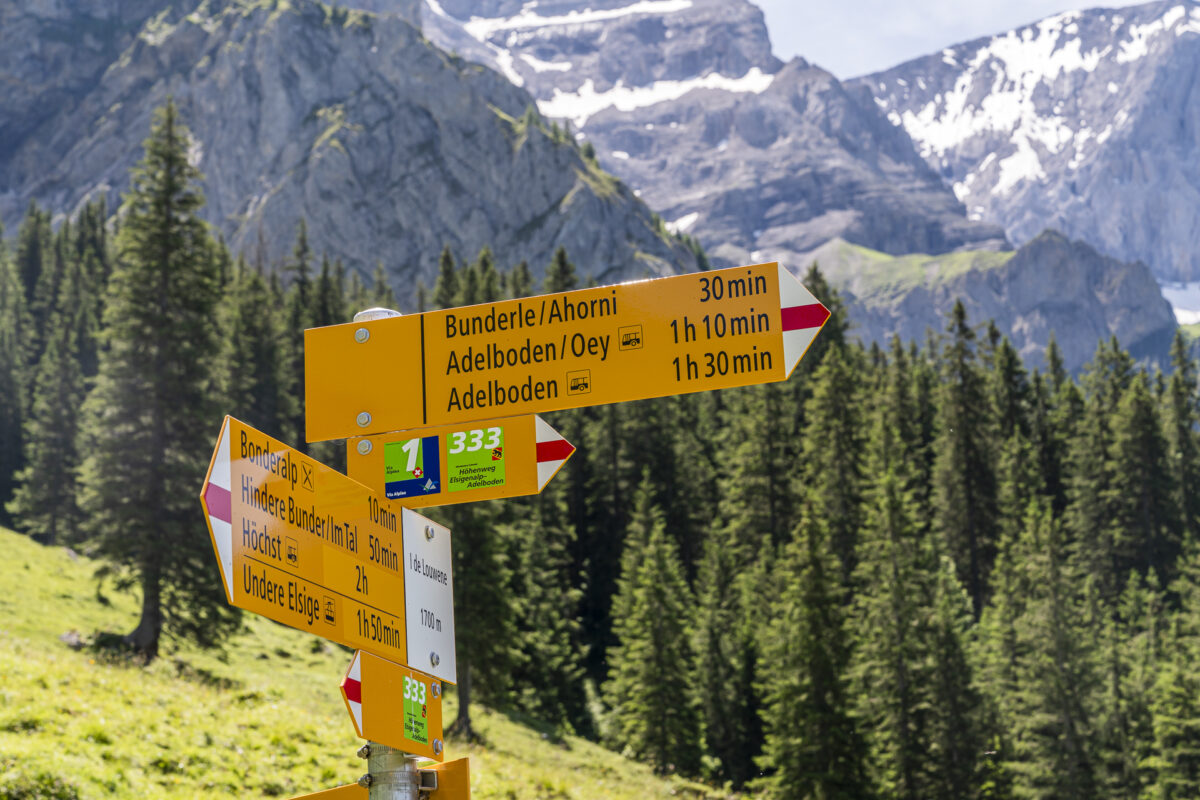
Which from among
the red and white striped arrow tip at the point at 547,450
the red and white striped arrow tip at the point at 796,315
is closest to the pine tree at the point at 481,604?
the red and white striped arrow tip at the point at 547,450

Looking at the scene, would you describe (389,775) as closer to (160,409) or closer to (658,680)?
(160,409)

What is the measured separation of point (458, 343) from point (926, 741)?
137 ft

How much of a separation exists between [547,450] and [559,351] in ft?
1.62

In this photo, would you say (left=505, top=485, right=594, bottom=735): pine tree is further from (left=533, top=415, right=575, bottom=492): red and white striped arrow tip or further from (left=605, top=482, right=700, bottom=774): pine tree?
(left=533, top=415, right=575, bottom=492): red and white striped arrow tip

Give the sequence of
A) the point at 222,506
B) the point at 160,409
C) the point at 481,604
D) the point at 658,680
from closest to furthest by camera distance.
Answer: the point at 222,506
the point at 160,409
the point at 481,604
the point at 658,680

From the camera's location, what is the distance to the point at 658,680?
47875 mm

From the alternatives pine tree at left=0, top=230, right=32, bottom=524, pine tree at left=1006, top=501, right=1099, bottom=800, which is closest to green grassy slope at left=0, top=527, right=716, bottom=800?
pine tree at left=1006, top=501, right=1099, bottom=800

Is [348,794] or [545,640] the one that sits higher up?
[348,794]

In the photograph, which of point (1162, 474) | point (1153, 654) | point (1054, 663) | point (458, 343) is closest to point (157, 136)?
point (458, 343)

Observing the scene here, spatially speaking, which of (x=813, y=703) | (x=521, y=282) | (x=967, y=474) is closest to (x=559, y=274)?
(x=521, y=282)

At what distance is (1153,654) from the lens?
51906 mm

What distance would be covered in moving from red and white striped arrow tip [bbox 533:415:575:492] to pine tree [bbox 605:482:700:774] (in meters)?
41.2

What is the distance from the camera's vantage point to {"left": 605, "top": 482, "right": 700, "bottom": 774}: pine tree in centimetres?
4700

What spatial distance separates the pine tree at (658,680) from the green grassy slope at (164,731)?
12.0m
